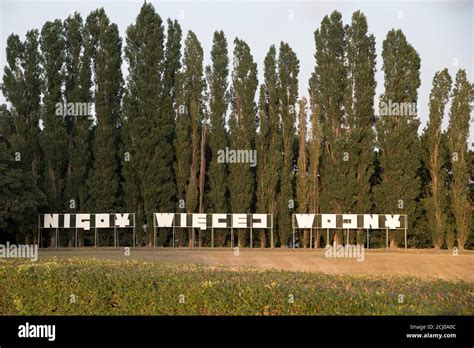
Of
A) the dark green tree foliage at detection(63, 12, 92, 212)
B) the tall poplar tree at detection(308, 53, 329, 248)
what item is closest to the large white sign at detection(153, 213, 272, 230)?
the tall poplar tree at detection(308, 53, 329, 248)

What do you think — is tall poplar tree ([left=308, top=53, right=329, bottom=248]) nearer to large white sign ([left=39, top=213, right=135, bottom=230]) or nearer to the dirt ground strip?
the dirt ground strip

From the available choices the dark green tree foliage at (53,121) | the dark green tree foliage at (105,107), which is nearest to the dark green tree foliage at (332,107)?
the dark green tree foliage at (105,107)

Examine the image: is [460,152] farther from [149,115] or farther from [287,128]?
[149,115]

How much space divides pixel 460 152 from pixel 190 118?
1551 centimetres

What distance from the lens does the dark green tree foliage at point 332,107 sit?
117 ft

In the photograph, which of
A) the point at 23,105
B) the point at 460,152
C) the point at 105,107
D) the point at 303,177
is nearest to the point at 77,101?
the point at 105,107

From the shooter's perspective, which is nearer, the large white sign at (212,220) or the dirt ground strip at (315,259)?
the dirt ground strip at (315,259)

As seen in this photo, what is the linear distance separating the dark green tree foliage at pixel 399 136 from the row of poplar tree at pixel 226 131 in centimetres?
7

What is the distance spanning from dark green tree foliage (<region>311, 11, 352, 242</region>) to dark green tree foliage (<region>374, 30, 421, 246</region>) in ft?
6.96

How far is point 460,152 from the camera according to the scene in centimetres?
3534

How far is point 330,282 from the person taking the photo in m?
12.3
